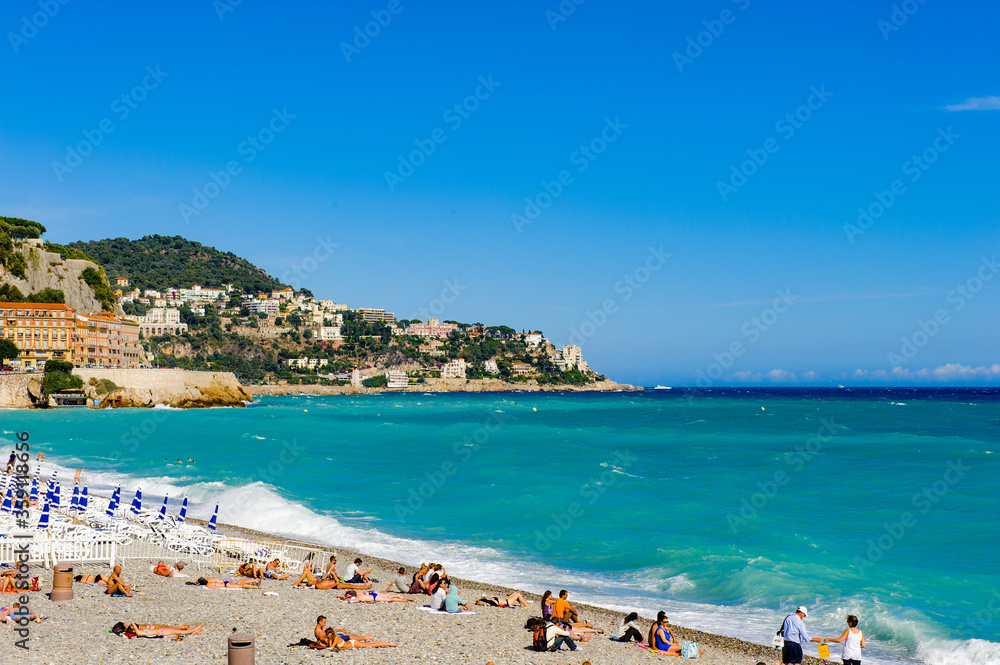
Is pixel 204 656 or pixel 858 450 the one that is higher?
pixel 858 450

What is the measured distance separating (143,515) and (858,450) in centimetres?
3921

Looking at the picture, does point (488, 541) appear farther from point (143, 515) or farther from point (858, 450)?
point (858, 450)

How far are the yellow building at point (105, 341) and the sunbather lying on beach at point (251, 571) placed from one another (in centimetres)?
8646

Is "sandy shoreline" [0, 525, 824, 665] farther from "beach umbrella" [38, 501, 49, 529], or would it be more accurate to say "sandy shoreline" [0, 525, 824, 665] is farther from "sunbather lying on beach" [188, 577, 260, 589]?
"beach umbrella" [38, 501, 49, 529]

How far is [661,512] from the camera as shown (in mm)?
22484

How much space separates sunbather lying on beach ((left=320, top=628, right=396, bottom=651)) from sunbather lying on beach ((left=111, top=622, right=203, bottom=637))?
1833mm

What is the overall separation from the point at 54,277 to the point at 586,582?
99.9m

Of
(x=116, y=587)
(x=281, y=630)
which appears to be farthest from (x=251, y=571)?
(x=281, y=630)

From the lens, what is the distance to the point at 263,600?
11.9 m

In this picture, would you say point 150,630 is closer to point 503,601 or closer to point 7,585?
point 7,585

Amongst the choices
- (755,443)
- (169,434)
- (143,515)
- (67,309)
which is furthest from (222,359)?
(143,515)

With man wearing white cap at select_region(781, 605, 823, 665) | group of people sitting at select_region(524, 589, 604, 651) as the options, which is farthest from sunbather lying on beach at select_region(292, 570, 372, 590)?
man wearing white cap at select_region(781, 605, 823, 665)

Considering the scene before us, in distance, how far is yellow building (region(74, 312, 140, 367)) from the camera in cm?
8906

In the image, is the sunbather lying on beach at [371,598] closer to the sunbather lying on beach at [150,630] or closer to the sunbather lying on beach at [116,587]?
the sunbather lying on beach at [150,630]
